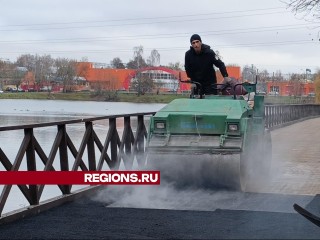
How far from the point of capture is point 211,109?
983 centimetres

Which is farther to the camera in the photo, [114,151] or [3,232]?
[114,151]

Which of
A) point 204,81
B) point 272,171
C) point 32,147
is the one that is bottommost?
point 272,171

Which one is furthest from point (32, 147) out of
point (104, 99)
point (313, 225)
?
point (104, 99)

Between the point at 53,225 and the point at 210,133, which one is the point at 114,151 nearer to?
the point at 210,133

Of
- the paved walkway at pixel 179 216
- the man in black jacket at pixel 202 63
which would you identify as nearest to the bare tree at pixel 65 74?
the man in black jacket at pixel 202 63

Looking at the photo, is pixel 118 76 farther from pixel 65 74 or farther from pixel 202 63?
pixel 202 63

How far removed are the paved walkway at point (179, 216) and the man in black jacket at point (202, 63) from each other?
2043 mm

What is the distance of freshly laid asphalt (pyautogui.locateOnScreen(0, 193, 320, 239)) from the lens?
6.70 meters

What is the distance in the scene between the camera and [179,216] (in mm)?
7750

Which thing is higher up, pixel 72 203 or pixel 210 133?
pixel 210 133

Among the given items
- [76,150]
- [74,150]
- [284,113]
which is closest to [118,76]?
[284,113]

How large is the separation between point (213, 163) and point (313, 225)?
2523mm

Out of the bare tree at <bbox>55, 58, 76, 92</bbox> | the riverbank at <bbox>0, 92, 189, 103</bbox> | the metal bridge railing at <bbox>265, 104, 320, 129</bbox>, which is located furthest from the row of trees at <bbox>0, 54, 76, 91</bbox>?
the metal bridge railing at <bbox>265, 104, 320, 129</bbox>

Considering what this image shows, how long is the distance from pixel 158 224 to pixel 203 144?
8.00 feet
